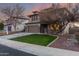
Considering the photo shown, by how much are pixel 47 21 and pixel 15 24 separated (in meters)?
0.45

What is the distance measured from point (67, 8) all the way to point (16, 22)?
74 cm

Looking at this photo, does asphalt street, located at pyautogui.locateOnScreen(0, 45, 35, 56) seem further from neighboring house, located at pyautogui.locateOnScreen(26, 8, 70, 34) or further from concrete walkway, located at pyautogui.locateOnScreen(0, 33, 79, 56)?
neighboring house, located at pyautogui.locateOnScreen(26, 8, 70, 34)

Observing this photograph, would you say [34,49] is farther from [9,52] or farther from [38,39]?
[9,52]

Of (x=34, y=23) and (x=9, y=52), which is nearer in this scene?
(x=9, y=52)

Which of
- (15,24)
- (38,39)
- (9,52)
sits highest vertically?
(15,24)

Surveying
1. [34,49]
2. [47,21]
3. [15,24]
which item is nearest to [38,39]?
[34,49]

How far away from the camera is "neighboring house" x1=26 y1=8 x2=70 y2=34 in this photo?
323 centimetres

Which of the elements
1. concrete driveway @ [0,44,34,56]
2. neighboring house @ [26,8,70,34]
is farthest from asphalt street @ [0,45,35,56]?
neighboring house @ [26,8,70,34]

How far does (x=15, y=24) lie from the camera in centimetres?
324

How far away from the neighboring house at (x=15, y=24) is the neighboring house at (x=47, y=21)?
0.25 feet

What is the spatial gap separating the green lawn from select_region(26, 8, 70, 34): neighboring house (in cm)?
7

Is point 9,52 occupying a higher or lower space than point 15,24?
lower

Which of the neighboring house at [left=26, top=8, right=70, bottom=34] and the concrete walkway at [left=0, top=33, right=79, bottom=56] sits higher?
the neighboring house at [left=26, top=8, right=70, bottom=34]

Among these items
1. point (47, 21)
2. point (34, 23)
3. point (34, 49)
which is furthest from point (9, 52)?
point (47, 21)
